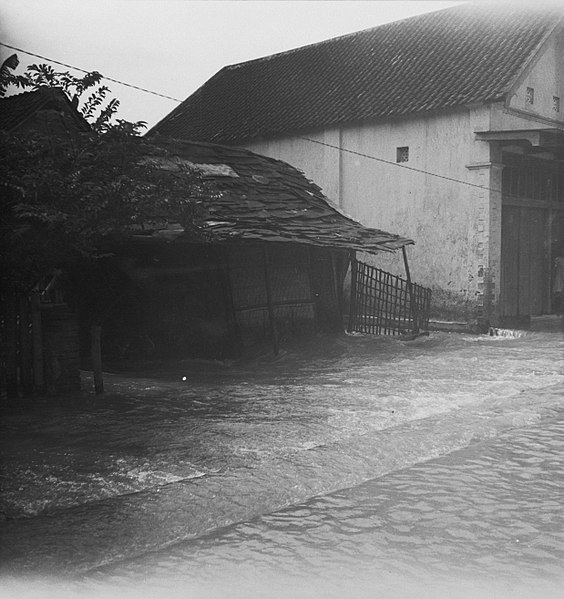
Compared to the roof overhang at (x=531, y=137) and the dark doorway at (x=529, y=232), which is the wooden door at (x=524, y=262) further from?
the roof overhang at (x=531, y=137)

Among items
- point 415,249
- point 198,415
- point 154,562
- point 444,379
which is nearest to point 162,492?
point 154,562

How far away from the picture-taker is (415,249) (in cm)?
1888

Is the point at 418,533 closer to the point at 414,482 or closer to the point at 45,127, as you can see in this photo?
the point at 414,482

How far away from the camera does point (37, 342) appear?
8531 mm

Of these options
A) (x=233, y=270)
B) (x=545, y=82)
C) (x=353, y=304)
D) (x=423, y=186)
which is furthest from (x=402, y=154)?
(x=233, y=270)

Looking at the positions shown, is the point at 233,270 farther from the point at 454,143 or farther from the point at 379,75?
the point at 379,75

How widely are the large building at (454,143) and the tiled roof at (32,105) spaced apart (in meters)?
11.0

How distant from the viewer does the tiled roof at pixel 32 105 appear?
7.42 m

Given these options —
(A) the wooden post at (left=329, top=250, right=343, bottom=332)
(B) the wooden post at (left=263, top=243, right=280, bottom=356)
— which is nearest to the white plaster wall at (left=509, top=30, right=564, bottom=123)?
(A) the wooden post at (left=329, top=250, right=343, bottom=332)

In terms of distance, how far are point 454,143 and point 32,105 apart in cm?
1167

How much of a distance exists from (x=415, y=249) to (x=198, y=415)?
11.6m

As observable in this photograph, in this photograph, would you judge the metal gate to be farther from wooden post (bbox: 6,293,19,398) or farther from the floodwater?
wooden post (bbox: 6,293,19,398)

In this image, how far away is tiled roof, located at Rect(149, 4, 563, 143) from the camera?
17.8m

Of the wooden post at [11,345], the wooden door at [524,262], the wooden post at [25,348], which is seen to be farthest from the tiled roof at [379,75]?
the wooden post at [11,345]
